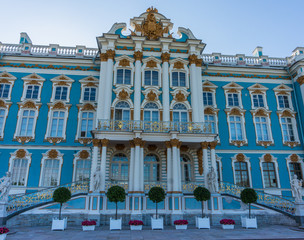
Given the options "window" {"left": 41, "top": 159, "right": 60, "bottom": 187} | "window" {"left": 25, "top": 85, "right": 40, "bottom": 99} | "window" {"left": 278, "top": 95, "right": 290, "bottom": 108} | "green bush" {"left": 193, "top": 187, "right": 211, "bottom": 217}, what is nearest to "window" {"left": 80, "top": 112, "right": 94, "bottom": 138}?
"window" {"left": 41, "top": 159, "right": 60, "bottom": 187}

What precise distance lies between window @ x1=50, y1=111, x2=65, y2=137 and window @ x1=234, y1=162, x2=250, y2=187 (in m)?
15.9

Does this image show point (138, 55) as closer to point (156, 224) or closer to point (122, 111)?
point (122, 111)

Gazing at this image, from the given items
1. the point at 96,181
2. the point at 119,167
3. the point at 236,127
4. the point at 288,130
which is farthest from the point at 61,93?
the point at 288,130

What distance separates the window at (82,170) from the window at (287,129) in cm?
1844

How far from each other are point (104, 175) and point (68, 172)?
4947 millimetres

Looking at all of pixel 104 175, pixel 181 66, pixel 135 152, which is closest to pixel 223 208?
pixel 135 152

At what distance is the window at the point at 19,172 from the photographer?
64.8ft

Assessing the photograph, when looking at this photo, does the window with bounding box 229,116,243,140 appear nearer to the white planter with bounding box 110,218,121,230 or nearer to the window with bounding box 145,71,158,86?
the window with bounding box 145,71,158,86

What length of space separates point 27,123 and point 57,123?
99.8 inches

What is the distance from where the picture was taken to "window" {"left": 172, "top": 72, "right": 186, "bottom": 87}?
21.4 metres

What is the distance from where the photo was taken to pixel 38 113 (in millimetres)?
21688

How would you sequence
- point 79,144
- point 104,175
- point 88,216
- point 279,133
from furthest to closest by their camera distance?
point 279,133, point 79,144, point 104,175, point 88,216

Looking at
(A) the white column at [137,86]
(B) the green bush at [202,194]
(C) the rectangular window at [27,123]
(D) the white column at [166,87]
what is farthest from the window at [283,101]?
(C) the rectangular window at [27,123]

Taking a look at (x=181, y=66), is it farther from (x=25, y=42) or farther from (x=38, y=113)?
(x=25, y=42)
